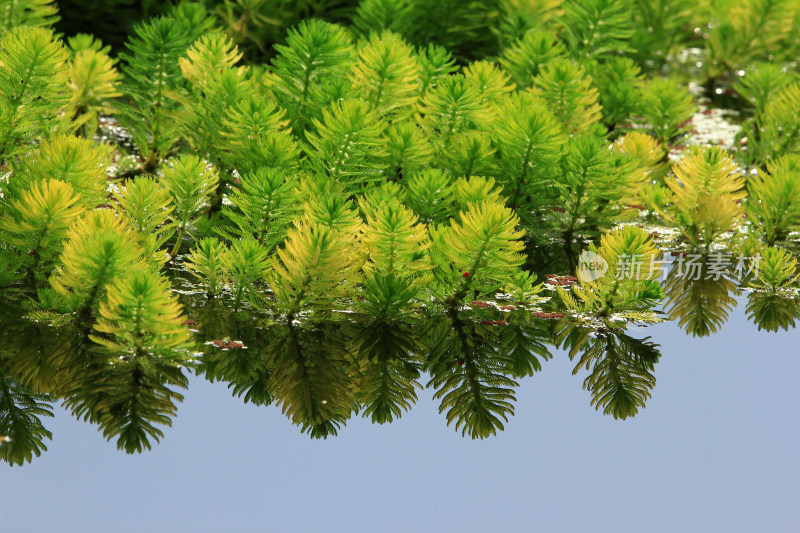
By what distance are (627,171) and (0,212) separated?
1.93 metres

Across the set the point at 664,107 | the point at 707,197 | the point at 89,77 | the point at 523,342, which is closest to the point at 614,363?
the point at 523,342

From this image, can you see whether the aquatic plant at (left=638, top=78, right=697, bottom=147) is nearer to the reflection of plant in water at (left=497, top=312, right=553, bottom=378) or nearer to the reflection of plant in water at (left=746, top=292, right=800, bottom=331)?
the reflection of plant in water at (left=746, top=292, right=800, bottom=331)

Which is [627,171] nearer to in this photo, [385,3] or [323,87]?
[323,87]

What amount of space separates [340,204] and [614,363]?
808 millimetres

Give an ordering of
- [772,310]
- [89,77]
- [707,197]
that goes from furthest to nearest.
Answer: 1. [89,77]
2. [707,197]
3. [772,310]

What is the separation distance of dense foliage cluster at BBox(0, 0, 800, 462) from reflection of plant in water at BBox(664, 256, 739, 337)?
0.05 ft

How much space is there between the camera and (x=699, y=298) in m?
2.93

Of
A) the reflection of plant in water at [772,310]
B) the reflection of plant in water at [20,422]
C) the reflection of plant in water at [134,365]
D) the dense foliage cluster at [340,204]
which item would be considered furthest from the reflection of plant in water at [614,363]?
the reflection of plant in water at [20,422]

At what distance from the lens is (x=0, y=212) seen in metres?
2.61

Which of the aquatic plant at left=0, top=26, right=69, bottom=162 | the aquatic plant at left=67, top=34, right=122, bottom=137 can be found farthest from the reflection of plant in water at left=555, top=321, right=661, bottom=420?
the aquatic plant at left=67, top=34, right=122, bottom=137

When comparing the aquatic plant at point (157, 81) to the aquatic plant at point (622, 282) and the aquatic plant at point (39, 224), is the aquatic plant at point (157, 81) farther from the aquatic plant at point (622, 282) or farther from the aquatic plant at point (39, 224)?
the aquatic plant at point (622, 282)

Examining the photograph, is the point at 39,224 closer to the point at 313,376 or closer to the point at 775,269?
the point at 313,376

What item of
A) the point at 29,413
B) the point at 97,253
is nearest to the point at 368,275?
the point at 97,253

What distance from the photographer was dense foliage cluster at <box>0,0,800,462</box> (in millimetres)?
2303
